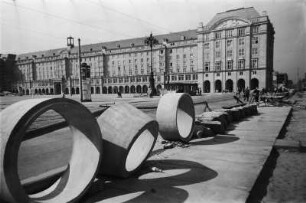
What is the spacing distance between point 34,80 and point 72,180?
134m

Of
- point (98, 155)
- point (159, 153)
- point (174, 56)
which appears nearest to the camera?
point (98, 155)

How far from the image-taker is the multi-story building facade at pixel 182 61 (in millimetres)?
71562

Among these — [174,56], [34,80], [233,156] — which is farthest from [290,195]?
[34,80]

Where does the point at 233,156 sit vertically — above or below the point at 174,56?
below

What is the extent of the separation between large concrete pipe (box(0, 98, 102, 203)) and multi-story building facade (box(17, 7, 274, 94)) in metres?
48.6

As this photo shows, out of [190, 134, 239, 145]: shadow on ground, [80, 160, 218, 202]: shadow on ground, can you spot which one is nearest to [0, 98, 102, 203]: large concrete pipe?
[80, 160, 218, 202]: shadow on ground

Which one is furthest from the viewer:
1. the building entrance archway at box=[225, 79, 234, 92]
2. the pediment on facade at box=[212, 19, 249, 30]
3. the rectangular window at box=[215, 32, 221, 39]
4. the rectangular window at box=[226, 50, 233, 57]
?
the rectangular window at box=[215, 32, 221, 39]

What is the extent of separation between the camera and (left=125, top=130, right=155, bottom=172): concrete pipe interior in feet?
19.3

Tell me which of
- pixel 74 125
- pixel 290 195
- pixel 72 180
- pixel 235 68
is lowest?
pixel 290 195

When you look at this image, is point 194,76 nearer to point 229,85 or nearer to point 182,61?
point 182,61

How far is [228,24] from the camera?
243 feet

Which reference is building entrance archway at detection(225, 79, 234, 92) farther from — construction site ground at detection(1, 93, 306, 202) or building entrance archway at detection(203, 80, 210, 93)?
construction site ground at detection(1, 93, 306, 202)

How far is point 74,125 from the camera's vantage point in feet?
14.8

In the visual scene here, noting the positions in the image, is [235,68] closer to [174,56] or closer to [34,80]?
[174,56]
